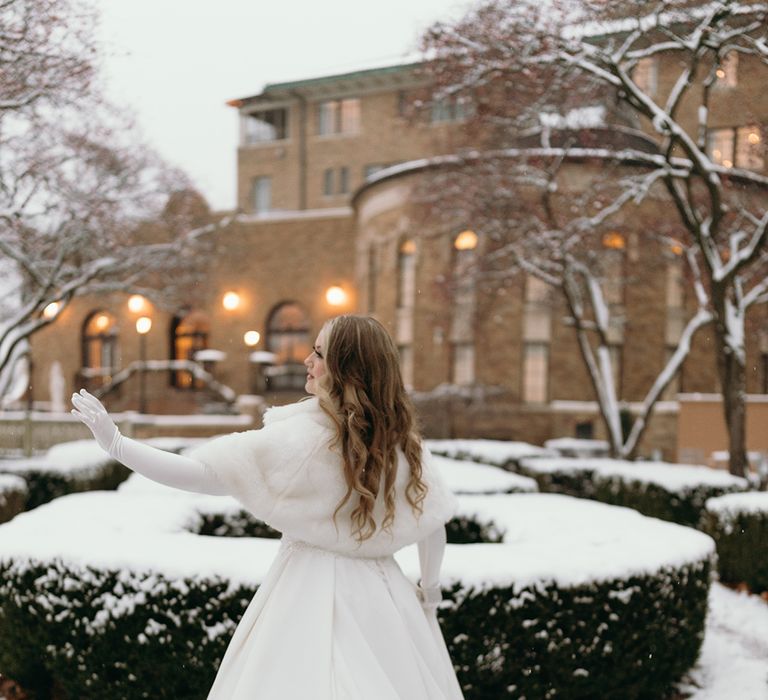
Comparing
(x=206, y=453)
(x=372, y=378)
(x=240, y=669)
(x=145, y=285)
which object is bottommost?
(x=240, y=669)

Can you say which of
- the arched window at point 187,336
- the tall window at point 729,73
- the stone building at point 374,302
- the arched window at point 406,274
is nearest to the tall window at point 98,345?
the stone building at point 374,302

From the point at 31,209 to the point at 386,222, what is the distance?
16386 mm

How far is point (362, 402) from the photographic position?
286 cm

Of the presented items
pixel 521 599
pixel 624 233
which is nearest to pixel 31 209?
pixel 624 233

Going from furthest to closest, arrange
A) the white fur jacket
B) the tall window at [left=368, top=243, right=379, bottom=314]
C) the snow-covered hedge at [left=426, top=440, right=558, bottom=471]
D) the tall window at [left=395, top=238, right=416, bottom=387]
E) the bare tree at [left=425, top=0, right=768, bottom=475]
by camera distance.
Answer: the tall window at [left=368, top=243, right=379, bottom=314] → the tall window at [left=395, top=238, right=416, bottom=387] → the snow-covered hedge at [left=426, top=440, right=558, bottom=471] → the bare tree at [left=425, top=0, right=768, bottom=475] → the white fur jacket

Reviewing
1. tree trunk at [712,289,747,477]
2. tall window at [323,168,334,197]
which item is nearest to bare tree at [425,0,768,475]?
tree trunk at [712,289,747,477]

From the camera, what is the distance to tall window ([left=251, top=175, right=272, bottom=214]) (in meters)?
41.0

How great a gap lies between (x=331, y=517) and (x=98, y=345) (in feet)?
124

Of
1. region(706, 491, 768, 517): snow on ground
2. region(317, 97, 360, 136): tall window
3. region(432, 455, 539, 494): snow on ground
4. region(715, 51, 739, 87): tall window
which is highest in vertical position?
region(317, 97, 360, 136): tall window

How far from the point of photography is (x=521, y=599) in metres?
4.86

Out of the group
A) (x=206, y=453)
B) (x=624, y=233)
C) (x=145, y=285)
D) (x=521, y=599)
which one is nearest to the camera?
(x=206, y=453)

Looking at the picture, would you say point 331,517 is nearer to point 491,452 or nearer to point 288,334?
point 491,452

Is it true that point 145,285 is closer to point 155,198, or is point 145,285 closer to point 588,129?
point 155,198

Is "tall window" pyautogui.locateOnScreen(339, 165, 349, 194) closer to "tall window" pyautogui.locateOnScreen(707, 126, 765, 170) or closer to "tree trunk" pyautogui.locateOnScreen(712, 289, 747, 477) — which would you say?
"tall window" pyautogui.locateOnScreen(707, 126, 765, 170)
